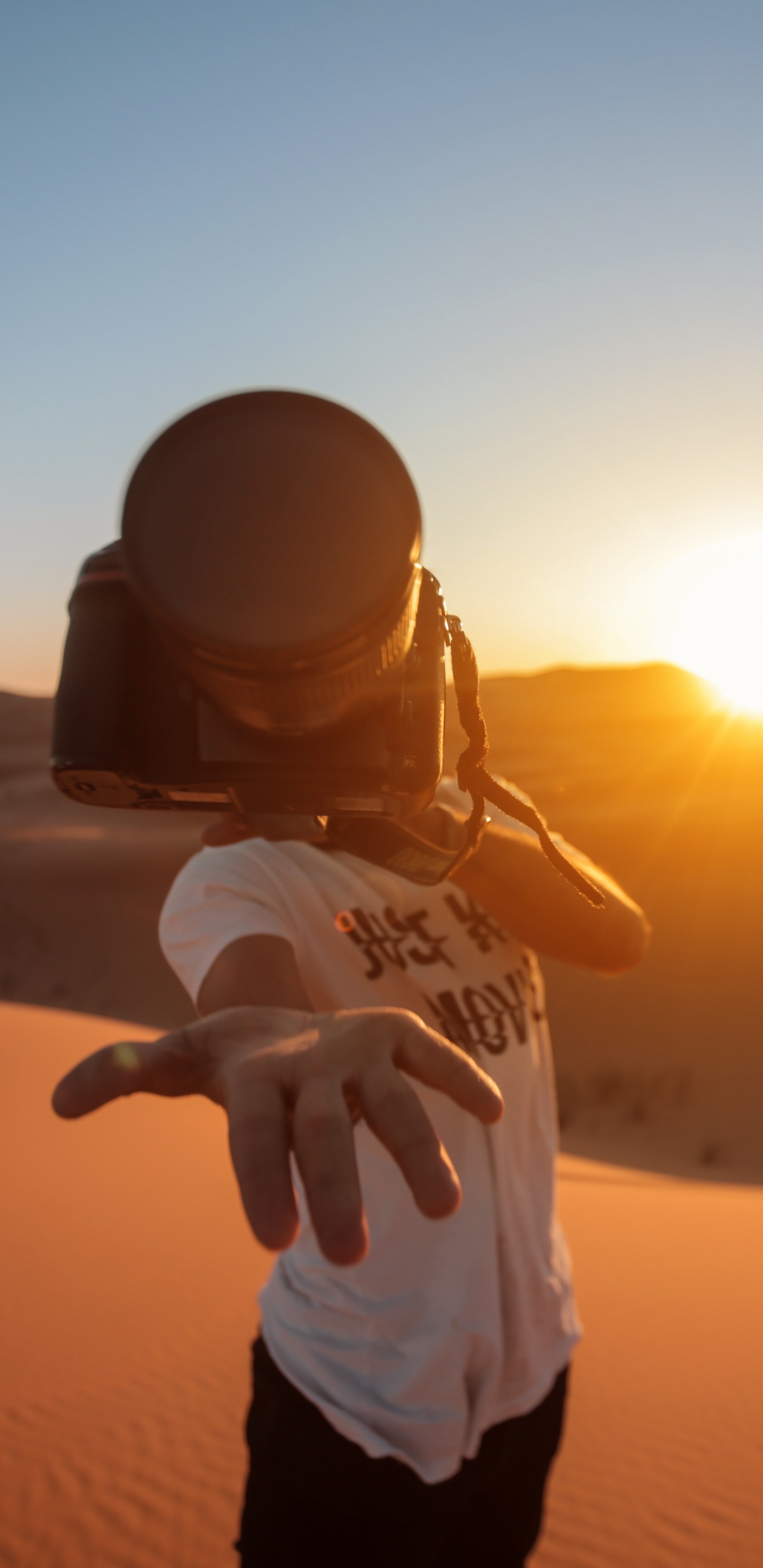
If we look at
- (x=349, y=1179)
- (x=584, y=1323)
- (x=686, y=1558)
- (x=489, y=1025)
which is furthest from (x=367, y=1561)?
(x=584, y=1323)

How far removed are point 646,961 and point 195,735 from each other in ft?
46.4

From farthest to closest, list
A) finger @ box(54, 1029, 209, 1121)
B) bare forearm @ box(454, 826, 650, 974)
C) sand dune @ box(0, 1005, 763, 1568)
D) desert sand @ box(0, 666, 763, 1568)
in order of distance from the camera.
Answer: desert sand @ box(0, 666, 763, 1568) < sand dune @ box(0, 1005, 763, 1568) < bare forearm @ box(454, 826, 650, 974) < finger @ box(54, 1029, 209, 1121)

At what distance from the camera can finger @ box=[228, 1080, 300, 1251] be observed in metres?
0.69

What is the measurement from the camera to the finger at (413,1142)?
0.71 meters

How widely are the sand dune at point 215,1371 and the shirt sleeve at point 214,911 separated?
3.97m

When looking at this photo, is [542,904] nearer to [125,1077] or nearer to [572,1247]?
[125,1077]

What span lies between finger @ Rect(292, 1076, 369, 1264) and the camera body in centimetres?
32

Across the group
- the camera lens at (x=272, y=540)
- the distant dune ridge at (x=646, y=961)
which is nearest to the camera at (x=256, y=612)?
the camera lens at (x=272, y=540)

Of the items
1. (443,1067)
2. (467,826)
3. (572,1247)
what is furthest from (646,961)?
(443,1067)

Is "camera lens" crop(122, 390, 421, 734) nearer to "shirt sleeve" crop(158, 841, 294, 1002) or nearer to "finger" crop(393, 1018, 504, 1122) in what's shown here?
"finger" crop(393, 1018, 504, 1122)

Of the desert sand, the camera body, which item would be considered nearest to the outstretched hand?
the camera body

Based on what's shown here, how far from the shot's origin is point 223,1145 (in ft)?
29.8

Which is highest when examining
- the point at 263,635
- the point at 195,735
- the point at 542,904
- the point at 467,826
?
the point at 263,635

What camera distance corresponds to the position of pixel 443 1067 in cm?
79
